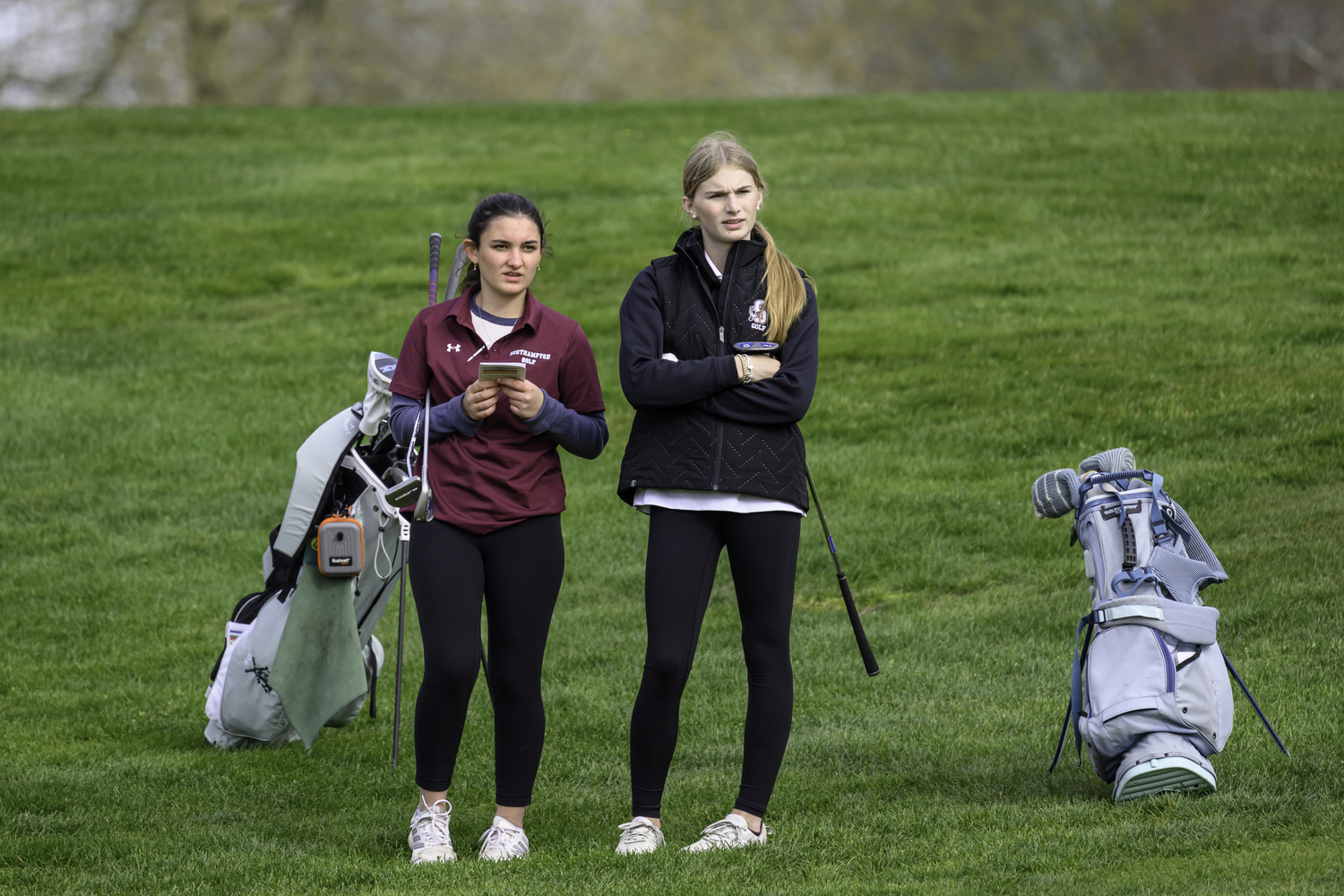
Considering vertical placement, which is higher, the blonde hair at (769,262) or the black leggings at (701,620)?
the blonde hair at (769,262)

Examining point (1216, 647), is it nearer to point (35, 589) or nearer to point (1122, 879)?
point (1122, 879)

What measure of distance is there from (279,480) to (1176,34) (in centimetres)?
2432

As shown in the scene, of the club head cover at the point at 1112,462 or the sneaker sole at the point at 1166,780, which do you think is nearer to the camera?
the sneaker sole at the point at 1166,780

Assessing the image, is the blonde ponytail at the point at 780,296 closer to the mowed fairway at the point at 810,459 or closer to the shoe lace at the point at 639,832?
the mowed fairway at the point at 810,459

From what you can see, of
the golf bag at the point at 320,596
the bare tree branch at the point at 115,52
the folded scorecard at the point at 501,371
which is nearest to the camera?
the folded scorecard at the point at 501,371

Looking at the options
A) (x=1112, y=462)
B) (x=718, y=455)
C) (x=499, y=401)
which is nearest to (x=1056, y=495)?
(x=1112, y=462)

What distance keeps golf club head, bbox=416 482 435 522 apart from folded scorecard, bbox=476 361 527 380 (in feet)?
1.28

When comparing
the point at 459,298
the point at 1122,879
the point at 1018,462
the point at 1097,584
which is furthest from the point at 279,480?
the point at 1122,879

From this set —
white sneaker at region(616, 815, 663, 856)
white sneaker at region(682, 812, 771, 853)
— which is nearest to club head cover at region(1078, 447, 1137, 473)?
white sneaker at region(682, 812, 771, 853)

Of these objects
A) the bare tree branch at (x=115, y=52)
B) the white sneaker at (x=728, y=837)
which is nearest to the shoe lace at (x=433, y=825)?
the white sneaker at (x=728, y=837)

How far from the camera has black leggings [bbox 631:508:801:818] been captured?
4270 mm

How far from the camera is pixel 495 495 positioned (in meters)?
4.33

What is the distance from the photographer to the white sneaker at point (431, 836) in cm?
437

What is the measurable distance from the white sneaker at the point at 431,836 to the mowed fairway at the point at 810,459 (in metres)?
0.09
